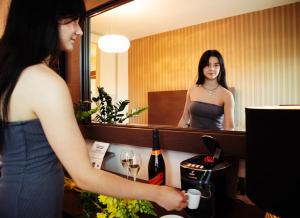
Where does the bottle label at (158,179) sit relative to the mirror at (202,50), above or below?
below

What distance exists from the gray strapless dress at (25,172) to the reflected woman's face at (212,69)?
0.81 metres

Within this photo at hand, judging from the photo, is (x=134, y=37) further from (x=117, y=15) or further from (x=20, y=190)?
(x=20, y=190)

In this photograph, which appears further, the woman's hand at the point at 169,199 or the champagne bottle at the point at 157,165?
the champagne bottle at the point at 157,165

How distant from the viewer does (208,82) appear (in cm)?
116

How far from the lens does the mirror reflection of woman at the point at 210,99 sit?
107cm

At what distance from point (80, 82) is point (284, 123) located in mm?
1319

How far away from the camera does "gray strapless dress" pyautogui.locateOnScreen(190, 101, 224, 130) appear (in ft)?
3.51

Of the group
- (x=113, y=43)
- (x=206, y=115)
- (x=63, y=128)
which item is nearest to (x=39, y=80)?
(x=63, y=128)

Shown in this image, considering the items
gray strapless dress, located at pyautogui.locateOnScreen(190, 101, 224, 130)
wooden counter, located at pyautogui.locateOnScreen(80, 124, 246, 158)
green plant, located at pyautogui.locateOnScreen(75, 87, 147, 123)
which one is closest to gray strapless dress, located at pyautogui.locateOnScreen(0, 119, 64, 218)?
wooden counter, located at pyautogui.locateOnScreen(80, 124, 246, 158)

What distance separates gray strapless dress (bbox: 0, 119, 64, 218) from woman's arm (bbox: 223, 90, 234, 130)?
2.33 feet

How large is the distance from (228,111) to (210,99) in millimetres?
110

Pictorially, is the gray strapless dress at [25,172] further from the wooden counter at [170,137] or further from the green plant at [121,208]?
the wooden counter at [170,137]

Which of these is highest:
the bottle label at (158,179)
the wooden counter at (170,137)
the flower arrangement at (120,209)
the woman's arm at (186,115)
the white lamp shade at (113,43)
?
the white lamp shade at (113,43)

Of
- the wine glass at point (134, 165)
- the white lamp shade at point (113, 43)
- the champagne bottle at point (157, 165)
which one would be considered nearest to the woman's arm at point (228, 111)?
the champagne bottle at point (157, 165)
